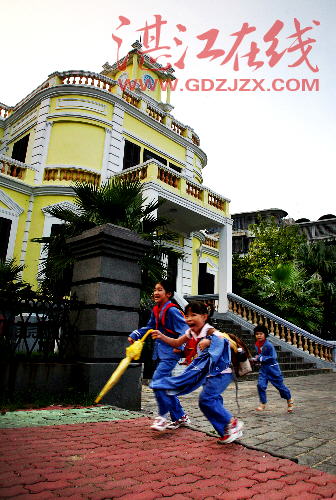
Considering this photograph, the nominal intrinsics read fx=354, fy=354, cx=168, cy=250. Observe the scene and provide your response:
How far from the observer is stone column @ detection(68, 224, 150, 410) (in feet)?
16.6

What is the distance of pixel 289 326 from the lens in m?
13.5

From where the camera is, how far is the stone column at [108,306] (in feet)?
16.6

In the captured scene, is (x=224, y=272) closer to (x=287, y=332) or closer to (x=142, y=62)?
(x=287, y=332)

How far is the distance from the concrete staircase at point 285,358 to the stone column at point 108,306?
6.49m

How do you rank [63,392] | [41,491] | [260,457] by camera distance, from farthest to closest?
1. [63,392]
2. [260,457]
3. [41,491]

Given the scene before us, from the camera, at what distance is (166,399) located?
3.73 metres

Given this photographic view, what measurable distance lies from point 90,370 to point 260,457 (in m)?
2.73

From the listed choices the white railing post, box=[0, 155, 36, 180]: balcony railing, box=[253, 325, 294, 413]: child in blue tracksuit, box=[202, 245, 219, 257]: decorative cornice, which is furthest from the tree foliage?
box=[0, 155, 36, 180]: balcony railing

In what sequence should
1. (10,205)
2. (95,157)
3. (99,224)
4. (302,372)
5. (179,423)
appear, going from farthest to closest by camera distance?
1. (95,157)
2. (10,205)
3. (302,372)
4. (99,224)
5. (179,423)

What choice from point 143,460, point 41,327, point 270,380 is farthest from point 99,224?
point 143,460

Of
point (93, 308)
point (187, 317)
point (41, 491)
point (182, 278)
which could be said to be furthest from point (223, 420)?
point (182, 278)

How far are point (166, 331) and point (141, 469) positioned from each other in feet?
5.71

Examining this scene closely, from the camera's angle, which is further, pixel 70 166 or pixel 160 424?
pixel 70 166

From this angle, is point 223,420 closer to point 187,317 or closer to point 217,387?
point 217,387
